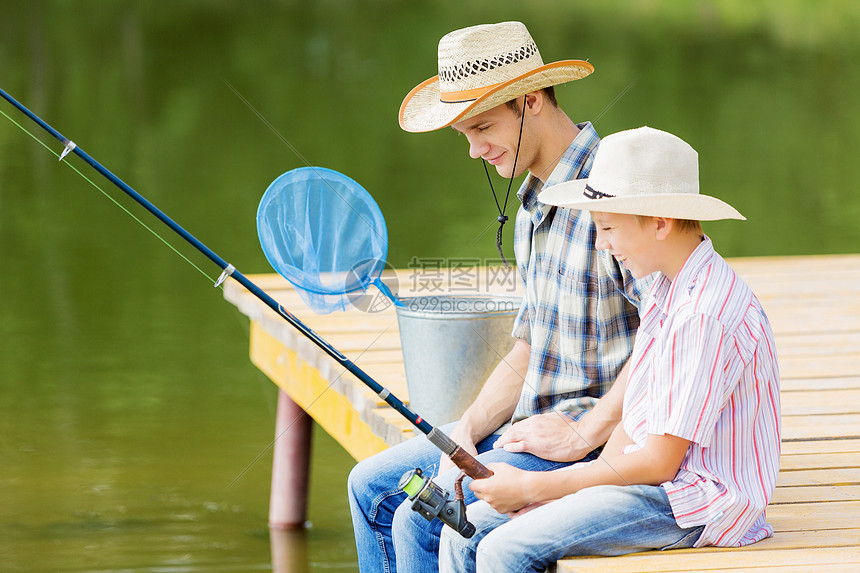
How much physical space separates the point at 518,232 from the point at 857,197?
300 inches

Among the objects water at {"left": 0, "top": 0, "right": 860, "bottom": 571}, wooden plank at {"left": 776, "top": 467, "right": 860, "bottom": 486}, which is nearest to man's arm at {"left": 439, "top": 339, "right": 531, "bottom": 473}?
wooden plank at {"left": 776, "top": 467, "right": 860, "bottom": 486}

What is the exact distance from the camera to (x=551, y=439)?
1.90 metres

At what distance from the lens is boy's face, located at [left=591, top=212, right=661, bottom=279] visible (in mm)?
1676

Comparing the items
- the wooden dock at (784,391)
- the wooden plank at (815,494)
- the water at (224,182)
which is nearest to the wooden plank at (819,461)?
the wooden dock at (784,391)

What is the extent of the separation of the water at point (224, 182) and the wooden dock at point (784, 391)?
22.6 inches

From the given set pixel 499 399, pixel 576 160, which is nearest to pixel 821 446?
pixel 499 399

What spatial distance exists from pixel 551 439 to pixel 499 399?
0.21 metres

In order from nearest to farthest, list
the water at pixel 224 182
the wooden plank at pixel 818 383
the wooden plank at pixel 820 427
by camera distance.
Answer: the wooden plank at pixel 820 427, the wooden plank at pixel 818 383, the water at pixel 224 182

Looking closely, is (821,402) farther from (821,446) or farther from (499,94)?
(499,94)

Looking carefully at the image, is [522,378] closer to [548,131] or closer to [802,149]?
[548,131]

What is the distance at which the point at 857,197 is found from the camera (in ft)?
29.5

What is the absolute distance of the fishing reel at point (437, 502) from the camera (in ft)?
5.61

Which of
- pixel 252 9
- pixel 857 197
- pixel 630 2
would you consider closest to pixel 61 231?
pixel 857 197

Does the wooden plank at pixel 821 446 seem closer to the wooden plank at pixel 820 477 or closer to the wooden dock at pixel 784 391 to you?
the wooden dock at pixel 784 391
